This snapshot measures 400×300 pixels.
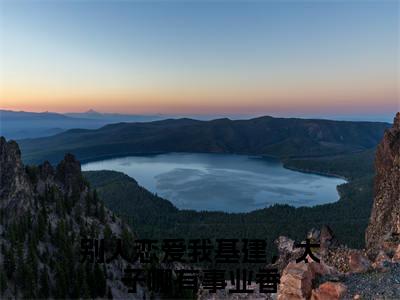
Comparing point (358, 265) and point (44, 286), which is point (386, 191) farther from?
point (44, 286)

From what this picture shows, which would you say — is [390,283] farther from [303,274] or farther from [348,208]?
[348,208]

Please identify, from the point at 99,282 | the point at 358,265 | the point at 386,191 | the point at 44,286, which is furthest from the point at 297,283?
the point at 99,282

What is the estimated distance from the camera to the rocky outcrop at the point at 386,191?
59331 millimetres

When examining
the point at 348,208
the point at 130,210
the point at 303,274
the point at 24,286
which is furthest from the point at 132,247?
the point at 348,208

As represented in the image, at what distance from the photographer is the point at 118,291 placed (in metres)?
73.1

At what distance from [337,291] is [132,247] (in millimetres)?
67766

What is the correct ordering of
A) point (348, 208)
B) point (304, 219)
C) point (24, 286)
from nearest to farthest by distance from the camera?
point (24, 286)
point (304, 219)
point (348, 208)

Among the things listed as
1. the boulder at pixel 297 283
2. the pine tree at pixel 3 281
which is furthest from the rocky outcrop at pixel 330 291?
the pine tree at pixel 3 281

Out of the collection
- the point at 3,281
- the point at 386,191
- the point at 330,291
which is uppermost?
the point at 330,291

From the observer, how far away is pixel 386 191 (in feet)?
227

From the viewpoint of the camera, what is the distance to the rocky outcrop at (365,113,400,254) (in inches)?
2336

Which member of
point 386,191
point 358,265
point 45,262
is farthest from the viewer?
point 45,262

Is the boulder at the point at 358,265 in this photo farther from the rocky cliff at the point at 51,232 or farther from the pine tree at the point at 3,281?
the pine tree at the point at 3,281

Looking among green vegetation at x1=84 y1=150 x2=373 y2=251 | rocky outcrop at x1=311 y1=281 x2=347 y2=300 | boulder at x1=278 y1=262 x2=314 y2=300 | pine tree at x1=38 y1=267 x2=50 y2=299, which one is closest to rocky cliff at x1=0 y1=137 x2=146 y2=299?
pine tree at x1=38 y1=267 x2=50 y2=299
